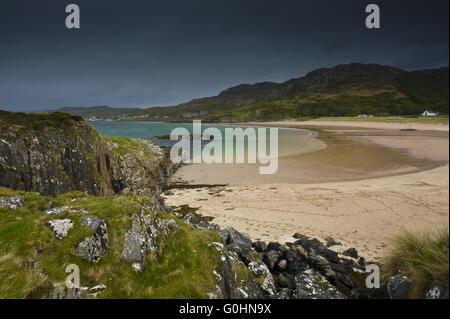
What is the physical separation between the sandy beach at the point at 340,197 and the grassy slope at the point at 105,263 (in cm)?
582

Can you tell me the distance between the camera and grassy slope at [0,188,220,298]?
14.5 ft

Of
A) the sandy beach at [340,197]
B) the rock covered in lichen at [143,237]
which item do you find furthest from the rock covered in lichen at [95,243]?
the sandy beach at [340,197]

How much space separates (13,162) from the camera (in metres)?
10.4

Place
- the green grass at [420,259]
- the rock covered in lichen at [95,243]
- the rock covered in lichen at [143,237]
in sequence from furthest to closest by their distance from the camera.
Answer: the rock covered in lichen at [143,237]
the rock covered in lichen at [95,243]
the green grass at [420,259]

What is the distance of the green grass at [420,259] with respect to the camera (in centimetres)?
442

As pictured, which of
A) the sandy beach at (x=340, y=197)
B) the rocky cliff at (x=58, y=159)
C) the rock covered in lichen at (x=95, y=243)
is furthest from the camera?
the rocky cliff at (x=58, y=159)

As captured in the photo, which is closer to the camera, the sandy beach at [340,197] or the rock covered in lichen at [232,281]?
the rock covered in lichen at [232,281]

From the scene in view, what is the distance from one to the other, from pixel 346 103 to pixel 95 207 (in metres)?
168

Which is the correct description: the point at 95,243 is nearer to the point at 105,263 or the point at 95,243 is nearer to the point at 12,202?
the point at 105,263

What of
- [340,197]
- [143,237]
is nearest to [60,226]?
[143,237]

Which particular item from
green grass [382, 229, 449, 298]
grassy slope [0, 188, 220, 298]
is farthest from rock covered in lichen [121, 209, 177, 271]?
green grass [382, 229, 449, 298]

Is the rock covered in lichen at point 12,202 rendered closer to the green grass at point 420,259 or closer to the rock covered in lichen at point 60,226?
the rock covered in lichen at point 60,226

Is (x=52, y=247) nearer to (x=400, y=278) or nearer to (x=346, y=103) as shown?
(x=400, y=278)

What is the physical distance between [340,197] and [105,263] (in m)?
16.0
